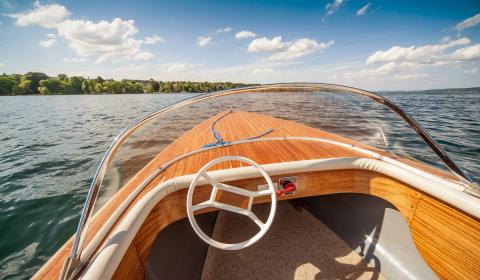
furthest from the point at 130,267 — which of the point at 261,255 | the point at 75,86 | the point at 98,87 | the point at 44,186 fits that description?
the point at 75,86

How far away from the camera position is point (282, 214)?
3223mm

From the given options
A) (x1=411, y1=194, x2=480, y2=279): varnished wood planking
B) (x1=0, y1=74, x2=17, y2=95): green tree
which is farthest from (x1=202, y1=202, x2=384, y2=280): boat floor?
(x1=0, y1=74, x2=17, y2=95): green tree

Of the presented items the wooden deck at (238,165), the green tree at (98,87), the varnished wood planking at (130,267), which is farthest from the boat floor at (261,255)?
the green tree at (98,87)

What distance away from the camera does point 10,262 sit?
2393 millimetres

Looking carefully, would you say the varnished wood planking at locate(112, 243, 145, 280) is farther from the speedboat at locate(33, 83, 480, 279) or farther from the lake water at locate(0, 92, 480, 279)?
the lake water at locate(0, 92, 480, 279)

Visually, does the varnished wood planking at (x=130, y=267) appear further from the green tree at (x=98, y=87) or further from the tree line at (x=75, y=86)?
the green tree at (x=98, y=87)

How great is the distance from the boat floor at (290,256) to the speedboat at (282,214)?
13mm

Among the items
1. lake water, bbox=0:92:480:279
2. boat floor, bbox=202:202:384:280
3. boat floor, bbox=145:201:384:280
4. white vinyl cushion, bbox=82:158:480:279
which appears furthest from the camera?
lake water, bbox=0:92:480:279

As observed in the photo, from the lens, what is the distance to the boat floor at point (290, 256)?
2.23 metres

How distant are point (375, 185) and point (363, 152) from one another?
1.52ft

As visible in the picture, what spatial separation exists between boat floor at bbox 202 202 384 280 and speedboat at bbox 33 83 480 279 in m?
0.01

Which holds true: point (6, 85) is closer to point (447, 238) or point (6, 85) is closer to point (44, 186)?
point (44, 186)

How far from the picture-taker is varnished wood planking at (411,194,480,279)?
136 centimetres

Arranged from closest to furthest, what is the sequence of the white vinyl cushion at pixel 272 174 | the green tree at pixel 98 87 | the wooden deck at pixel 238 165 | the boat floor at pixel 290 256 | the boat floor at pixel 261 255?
the white vinyl cushion at pixel 272 174
the wooden deck at pixel 238 165
the boat floor at pixel 261 255
the boat floor at pixel 290 256
the green tree at pixel 98 87
